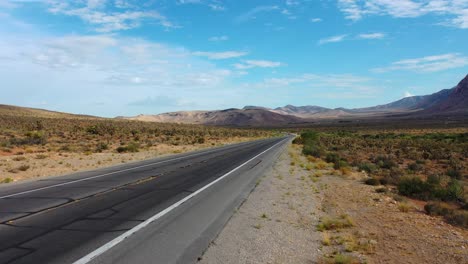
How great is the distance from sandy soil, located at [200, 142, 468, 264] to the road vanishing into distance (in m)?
0.65

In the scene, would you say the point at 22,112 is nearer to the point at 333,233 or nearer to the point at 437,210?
the point at 437,210

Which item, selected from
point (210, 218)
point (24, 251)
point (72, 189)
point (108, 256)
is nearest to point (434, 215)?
point (210, 218)

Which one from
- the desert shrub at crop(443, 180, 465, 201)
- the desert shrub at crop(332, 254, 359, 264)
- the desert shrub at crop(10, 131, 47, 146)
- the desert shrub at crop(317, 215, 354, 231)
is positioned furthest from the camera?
the desert shrub at crop(10, 131, 47, 146)

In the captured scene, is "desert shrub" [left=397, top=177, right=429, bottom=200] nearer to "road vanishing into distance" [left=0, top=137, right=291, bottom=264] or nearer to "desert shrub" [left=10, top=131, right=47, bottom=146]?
"road vanishing into distance" [left=0, top=137, right=291, bottom=264]

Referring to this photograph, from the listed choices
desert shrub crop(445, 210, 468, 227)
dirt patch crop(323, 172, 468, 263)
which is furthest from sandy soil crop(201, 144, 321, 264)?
desert shrub crop(445, 210, 468, 227)

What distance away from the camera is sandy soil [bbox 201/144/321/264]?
7.14 metres

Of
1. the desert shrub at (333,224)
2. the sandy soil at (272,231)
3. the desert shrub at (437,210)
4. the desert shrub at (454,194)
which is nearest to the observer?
the sandy soil at (272,231)

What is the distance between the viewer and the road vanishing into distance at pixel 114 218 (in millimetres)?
6941

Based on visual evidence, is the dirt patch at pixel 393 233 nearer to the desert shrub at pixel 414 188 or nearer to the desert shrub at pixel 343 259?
the desert shrub at pixel 343 259

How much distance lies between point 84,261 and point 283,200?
305 inches

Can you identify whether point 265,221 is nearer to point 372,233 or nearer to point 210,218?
point 210,218

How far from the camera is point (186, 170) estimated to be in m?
21.3

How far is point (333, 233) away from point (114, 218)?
16.7 ft

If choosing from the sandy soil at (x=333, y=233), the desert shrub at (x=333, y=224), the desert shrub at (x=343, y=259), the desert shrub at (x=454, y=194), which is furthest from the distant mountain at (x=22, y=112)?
the desert shrub at (x=343, y=259)
